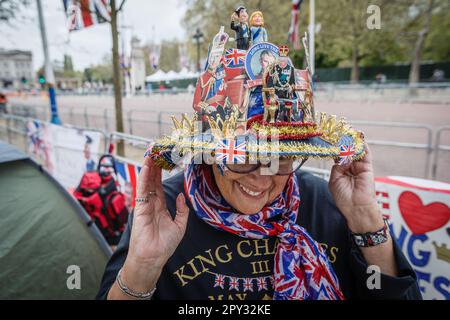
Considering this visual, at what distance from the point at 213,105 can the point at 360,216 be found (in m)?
0.91

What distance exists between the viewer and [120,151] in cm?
644

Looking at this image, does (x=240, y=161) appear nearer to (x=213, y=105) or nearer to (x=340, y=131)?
(x=213, y=105)

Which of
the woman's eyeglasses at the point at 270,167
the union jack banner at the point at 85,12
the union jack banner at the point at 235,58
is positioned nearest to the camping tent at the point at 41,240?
the woman's eyeglasses at the point at 270,167

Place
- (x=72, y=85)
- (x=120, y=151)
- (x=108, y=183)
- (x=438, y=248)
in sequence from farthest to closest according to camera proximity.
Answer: (x=72, y=85)
(x=120, y=151)
(x=108, y=183)
(x=438, y=248)

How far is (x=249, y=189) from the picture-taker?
1.49 metres

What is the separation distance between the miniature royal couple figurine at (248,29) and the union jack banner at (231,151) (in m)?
0.54

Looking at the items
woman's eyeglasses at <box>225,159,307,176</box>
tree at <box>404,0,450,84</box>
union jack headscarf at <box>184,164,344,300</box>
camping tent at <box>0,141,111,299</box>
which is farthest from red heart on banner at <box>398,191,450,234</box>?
tree at <box>404,0,450,84</box>

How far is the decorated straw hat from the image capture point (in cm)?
125

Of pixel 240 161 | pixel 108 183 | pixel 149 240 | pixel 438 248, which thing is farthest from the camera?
pixel 108 183

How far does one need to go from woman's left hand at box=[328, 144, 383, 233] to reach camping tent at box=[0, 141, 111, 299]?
2055 mm

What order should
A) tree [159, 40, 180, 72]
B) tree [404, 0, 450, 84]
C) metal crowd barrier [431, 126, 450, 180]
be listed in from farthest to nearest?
tree [404, 0, 450, 84] → metal crowd barrier [431, 126, 450, 180] → tree [159, 40, 180, 72]

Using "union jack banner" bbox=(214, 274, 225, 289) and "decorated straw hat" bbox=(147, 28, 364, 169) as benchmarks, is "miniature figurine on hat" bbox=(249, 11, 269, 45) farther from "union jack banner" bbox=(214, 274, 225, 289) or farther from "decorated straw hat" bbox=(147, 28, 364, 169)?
"union jack banner" bbox=(214, 274, 225, 289)

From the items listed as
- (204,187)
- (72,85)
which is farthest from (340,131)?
(72,85)

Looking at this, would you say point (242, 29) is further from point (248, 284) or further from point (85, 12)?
point (85, 12)
